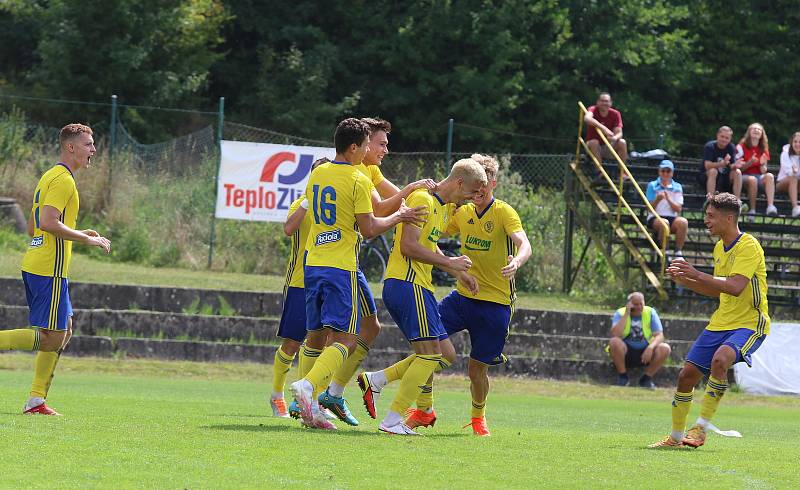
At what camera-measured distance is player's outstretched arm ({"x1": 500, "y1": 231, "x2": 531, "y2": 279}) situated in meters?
9.84

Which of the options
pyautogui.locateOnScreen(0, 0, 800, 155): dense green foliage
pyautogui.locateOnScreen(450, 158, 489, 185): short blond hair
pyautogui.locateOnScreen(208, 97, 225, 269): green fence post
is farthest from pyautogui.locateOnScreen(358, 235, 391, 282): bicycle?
pyautogui.locateOnScreen(0, 0, 800, 155): dense green foliage

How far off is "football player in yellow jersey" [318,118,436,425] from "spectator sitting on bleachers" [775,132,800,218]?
14.7 meters

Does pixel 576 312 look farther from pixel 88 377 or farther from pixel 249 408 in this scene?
pixel 249 408

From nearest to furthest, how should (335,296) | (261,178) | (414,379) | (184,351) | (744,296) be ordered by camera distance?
(335,296)
(414,379)
(744,296)
(184,351)
(261,178)

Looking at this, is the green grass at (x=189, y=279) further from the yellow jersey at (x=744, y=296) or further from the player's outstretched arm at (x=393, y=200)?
the player's outstretched arm at (x=393, y=200)

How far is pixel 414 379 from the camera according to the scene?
9.77 metres

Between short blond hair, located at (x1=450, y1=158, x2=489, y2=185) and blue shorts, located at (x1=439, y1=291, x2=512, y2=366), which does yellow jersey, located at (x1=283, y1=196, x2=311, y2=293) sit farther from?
short blond hair, located at (x1=450, y1=158, x2=489, y2=185)

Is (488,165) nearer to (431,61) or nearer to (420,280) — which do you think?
(420,280)

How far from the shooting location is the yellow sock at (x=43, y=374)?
10.5 metres

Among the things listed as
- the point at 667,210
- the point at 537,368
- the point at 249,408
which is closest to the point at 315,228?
the point at 249,408

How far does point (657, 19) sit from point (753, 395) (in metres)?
24.0

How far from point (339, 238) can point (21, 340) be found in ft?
9.73

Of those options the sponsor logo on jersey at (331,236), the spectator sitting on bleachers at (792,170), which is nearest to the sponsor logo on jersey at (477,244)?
the sponsor logo on jersey at (331,236)

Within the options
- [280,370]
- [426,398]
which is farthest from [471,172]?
[280,370]
